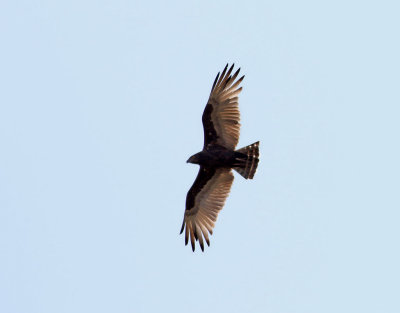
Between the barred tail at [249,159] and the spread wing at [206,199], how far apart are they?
735mm

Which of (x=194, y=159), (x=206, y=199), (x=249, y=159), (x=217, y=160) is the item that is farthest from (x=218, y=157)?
(x=206, y=199)

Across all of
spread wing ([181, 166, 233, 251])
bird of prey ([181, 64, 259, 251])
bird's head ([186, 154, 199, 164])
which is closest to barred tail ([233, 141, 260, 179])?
bird of prey ([181, 64, 259, 251])

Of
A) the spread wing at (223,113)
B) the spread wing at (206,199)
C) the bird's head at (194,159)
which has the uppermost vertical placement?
the spread wing at (223,113)

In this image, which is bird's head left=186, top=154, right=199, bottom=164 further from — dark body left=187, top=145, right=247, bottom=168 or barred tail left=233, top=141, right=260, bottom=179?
barred tail left=233, top=141, right=260, bottom=179

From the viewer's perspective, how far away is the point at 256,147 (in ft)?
Answer: 64.1

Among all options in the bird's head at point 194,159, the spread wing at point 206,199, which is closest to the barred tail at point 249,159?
the spread wing at point 206,199

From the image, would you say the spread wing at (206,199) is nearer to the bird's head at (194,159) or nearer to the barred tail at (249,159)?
the bird's head at (194,159)

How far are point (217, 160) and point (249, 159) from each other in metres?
0.79

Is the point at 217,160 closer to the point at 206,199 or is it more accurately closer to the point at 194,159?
the point at 194,159

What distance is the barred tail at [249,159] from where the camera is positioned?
64.2 ft

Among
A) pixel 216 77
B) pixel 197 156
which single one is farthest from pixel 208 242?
pixel 216 77

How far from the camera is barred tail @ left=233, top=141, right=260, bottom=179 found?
1956 centimetres

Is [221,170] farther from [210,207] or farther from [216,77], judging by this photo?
[216,77]

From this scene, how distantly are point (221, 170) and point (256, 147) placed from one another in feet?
4.32
